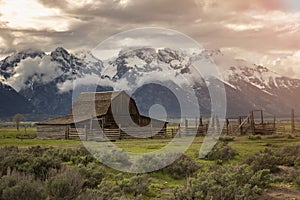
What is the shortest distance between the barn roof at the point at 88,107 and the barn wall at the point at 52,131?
0.58m

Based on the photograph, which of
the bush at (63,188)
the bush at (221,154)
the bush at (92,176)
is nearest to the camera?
the bush at (63,188)

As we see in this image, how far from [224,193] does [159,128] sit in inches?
1543

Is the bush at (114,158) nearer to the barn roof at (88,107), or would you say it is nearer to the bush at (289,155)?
the bush at (289,155)

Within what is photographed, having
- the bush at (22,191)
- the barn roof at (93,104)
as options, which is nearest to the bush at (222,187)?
the bush at (22,191)

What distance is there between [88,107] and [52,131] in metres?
6.63

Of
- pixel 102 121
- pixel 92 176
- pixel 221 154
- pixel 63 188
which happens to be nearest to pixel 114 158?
pixel 92 176

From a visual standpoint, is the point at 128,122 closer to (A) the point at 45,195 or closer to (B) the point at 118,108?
(B) the point at 118,108

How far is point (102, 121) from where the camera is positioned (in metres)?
45.9

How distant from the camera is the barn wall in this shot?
44.4 meters

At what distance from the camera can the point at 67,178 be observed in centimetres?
998

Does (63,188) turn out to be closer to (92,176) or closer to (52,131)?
(92,176)

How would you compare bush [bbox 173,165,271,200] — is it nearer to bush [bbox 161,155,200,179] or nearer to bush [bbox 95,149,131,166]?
bush [bbox 161,155,200,179]

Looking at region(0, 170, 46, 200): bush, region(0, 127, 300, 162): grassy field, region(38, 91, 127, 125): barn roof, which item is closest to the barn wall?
region(38, 91, 127, 125): barn roof

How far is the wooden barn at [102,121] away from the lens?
44188 millimetres
